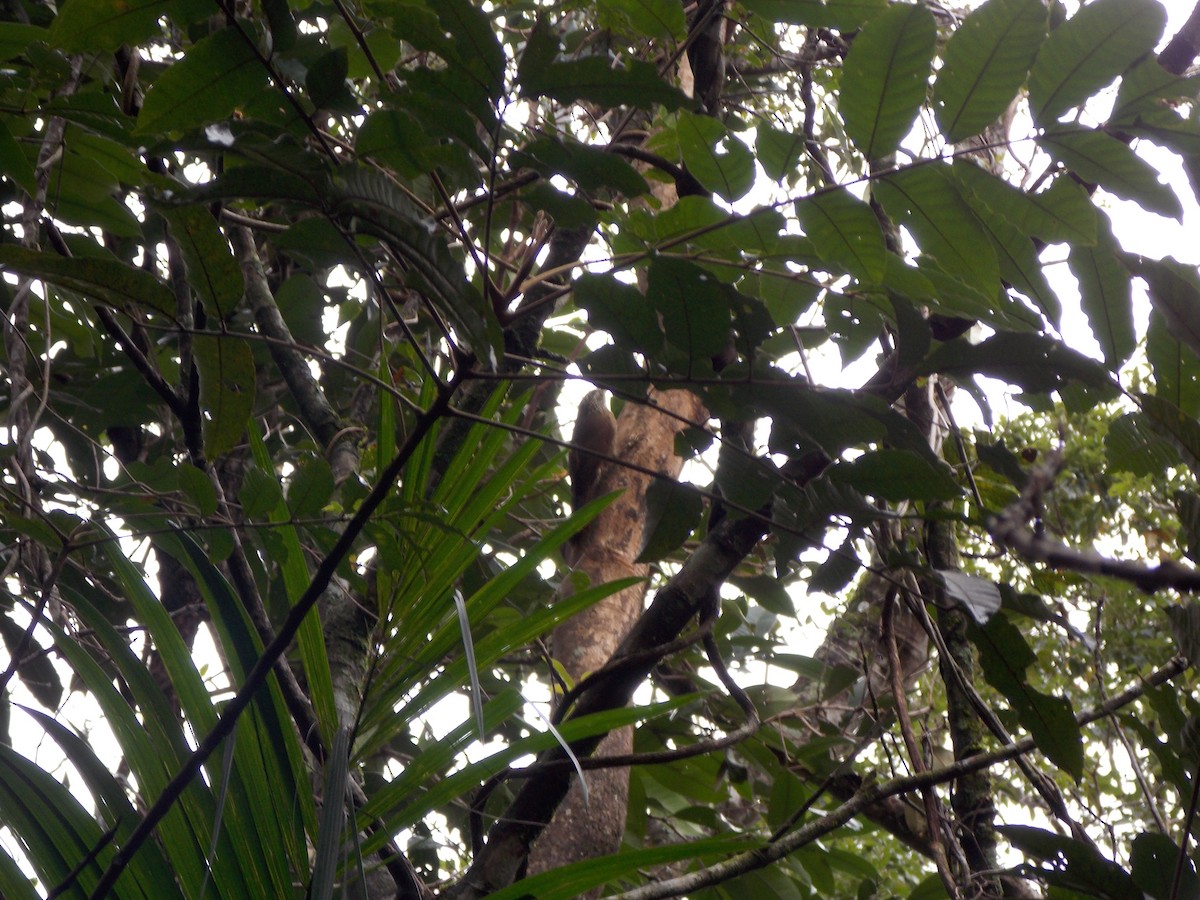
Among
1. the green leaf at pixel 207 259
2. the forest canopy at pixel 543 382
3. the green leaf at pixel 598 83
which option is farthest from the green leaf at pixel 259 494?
the green leaf at pixel 598 83

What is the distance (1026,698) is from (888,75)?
0.58m

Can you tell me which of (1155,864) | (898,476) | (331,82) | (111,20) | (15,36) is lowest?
(1155,864)

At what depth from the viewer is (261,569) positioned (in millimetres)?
1325

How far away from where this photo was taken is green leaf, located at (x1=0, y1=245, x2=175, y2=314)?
0.73 meters

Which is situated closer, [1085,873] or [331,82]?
[331,82]

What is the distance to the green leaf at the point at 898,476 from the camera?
86cm

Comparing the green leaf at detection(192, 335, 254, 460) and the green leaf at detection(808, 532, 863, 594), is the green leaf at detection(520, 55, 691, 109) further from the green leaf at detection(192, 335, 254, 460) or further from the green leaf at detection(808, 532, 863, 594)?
the green leaf at detection(808, 532, 863, 594)

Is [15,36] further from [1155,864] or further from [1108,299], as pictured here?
[1155,864]

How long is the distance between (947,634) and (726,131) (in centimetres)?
94

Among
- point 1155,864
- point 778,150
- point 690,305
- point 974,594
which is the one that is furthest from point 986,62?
point 1155,864

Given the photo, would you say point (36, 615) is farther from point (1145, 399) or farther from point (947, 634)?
point (947, 634)

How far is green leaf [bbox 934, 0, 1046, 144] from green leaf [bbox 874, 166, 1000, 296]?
2.0 inches

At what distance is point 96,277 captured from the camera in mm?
764

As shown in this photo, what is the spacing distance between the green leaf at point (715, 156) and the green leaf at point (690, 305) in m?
0.14
